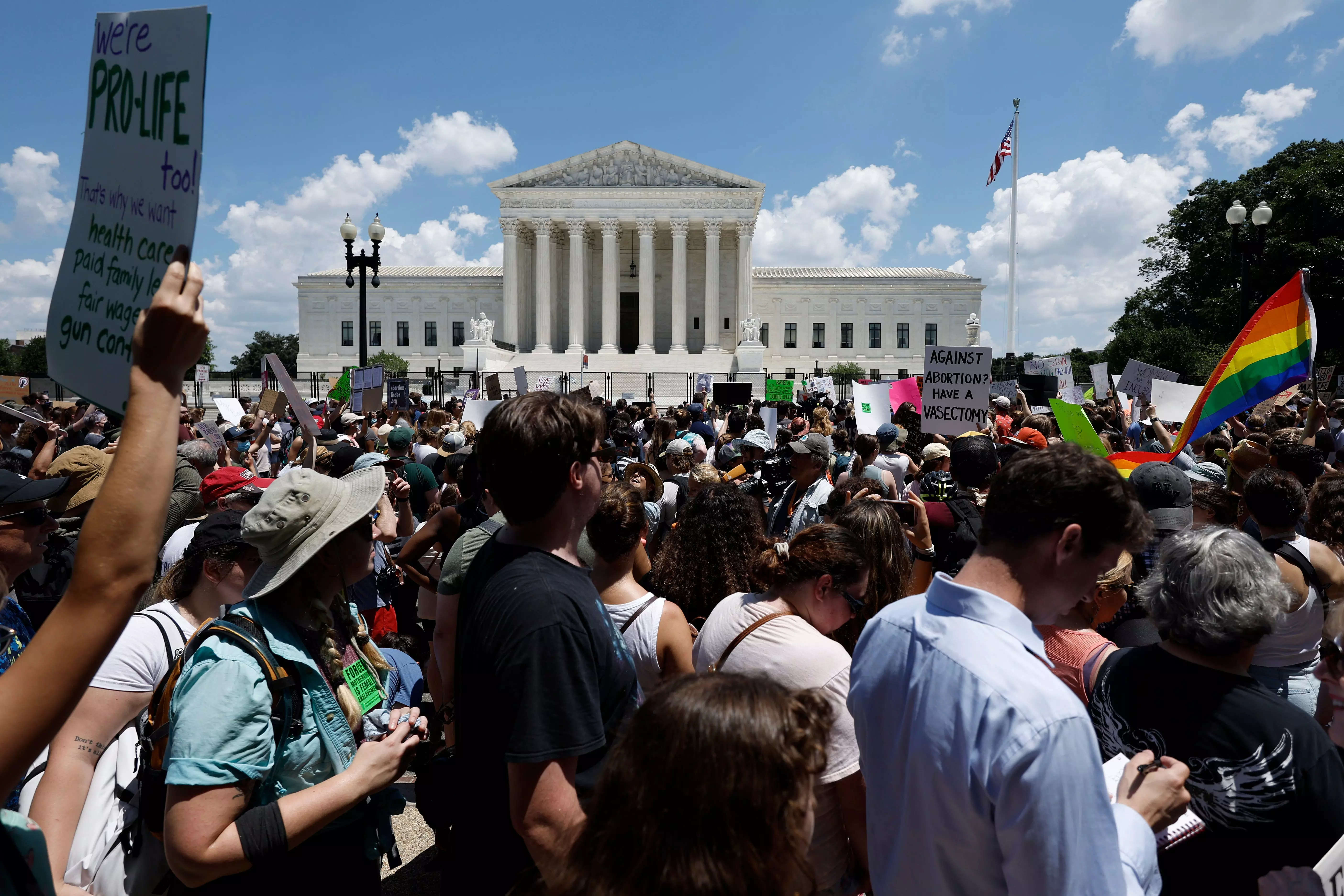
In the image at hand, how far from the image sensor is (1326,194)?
39562 mm

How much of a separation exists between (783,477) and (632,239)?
58.7 meters

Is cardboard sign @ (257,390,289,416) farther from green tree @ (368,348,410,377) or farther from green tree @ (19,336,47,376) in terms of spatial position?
green tree @ (19,336,47,376)

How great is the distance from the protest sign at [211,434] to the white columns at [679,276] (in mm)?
48594

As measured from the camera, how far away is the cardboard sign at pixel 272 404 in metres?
15.0

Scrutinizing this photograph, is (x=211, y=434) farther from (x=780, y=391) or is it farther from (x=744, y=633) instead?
(x=780, y=391)

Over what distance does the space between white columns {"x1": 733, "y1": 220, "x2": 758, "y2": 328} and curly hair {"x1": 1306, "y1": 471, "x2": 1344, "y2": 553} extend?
182ft

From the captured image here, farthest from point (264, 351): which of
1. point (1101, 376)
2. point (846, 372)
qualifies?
point (1101, 376)

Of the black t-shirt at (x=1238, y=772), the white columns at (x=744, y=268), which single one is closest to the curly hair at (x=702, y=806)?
the black t-shirt at (x=1238, y=772)

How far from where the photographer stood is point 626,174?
5841 cm

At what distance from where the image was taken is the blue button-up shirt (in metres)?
1.68

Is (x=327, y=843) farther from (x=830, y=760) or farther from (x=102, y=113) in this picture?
(x=102, y=113)

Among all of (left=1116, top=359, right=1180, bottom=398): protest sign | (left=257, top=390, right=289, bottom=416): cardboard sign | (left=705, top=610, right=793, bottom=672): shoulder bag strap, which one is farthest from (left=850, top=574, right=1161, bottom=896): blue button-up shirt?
(left=257, top=390, right=289, bottom=416): cardboard sign

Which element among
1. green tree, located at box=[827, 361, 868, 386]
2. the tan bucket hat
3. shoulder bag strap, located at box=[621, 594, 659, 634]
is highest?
green tree, located at box=[827, 361, 868, 386]

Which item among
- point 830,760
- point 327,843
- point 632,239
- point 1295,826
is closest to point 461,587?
point 327,843
